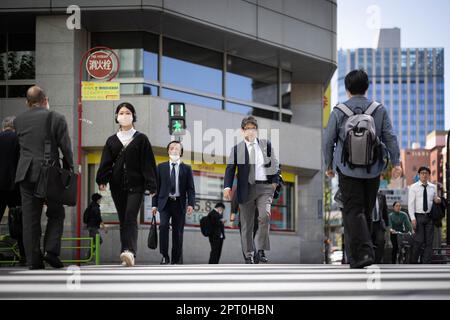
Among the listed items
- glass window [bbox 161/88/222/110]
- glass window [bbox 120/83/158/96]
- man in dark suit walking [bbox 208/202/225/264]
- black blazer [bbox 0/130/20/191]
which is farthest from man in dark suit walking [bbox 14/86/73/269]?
glass window [bbox 161/88/222/110]

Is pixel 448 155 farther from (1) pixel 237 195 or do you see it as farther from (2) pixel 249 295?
(2) pixel 249 295

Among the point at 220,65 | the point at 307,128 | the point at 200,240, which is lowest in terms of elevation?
the point at 200,240

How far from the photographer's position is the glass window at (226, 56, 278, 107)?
2750 centimetres

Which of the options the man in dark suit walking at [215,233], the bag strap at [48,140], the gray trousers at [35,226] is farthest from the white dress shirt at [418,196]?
the bag strap at [48,140]

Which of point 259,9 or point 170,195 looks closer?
point 170,195

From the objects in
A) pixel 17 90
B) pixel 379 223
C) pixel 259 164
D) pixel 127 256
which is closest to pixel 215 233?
pixel 379 223

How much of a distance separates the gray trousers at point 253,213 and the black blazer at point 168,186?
131 cm

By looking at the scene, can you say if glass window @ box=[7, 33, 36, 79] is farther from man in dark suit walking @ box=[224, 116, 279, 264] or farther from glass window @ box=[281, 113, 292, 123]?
man in dark suit walking @ box=[224, 116, 279, 264]

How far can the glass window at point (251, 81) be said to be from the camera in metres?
27.5

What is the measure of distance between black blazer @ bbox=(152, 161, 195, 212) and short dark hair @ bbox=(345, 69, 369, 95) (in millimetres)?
4900

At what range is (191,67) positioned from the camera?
26.0 m

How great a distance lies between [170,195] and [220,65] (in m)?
15.3
